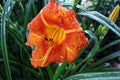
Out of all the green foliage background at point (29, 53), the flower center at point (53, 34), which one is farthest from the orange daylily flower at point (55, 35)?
the green foliage background at point (29, 53)

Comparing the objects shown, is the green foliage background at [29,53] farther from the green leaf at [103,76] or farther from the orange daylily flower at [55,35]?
Result: the orange daylily flower at [55,35]

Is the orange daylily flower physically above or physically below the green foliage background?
above

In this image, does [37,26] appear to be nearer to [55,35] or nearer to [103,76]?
[55,35]

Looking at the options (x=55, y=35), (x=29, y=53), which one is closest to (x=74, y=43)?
(x=55, y=35)

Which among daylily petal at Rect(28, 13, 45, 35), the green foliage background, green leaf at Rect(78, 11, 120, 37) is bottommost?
the green foliage background

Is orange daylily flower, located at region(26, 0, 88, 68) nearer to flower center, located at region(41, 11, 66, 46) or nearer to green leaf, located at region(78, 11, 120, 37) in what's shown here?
flower center, located at region(41, 11, 66, 46)

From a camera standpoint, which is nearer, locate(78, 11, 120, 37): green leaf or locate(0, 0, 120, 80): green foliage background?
locate(78, 11, 120, 37): green leaf

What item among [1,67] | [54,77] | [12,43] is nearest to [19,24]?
[12,43]

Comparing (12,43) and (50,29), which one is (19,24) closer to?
(12,43)

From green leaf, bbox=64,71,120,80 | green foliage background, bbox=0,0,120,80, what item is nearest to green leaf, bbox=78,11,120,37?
green foliage background, bbox=0,0,120,80
